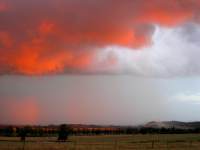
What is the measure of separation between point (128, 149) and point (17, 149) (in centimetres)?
1412

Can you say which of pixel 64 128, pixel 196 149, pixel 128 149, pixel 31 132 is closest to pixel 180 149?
pixel 196 149

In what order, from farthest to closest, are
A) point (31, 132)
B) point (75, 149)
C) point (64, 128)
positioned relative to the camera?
point (31, 132)
point (64, 128)
point (75, 149)

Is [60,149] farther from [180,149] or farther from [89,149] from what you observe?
[180,149]

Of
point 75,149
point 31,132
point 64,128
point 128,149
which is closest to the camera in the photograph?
point 75,149

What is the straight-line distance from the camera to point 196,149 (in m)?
60.8

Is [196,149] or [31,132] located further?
[31,132]

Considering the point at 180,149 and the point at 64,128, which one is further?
the point at 64,128

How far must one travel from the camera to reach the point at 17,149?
60.7 m

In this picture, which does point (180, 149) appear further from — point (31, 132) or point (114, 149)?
point (31, 132)

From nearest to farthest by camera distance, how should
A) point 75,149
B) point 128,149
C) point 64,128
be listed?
1. point 75,149
2. point 128,149
3. point 64,128

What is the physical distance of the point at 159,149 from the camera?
6244cm

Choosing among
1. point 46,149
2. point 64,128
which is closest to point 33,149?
point 46,149

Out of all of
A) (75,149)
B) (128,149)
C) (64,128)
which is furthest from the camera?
(64,128)

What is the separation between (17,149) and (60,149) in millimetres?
5474
